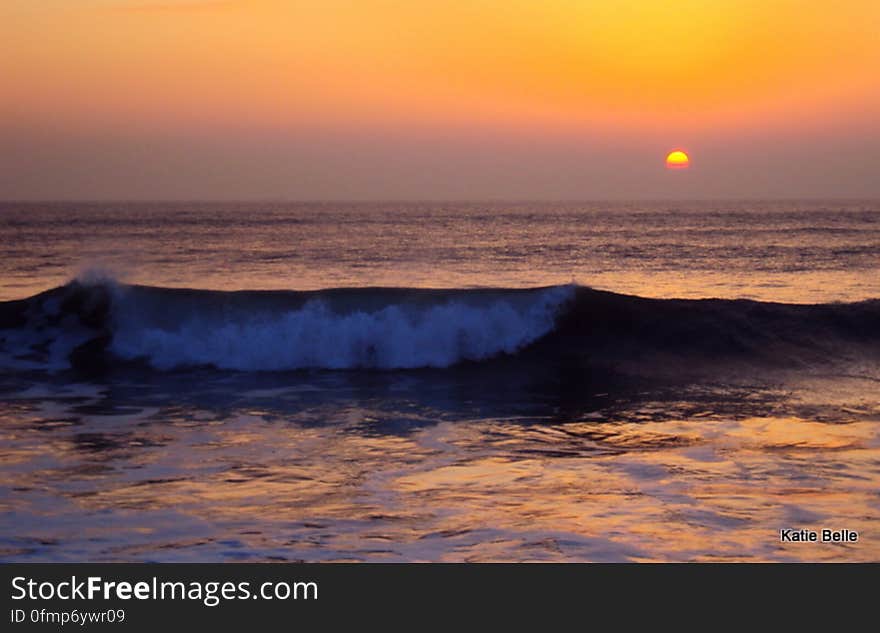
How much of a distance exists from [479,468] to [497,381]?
5.07 meters

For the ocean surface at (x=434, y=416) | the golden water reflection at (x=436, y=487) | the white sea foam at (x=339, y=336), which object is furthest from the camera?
the white sea foam at (x=339, y=336)

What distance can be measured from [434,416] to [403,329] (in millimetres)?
4451

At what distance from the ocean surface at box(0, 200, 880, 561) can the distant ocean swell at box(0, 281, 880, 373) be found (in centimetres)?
5

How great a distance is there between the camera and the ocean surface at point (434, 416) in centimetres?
605

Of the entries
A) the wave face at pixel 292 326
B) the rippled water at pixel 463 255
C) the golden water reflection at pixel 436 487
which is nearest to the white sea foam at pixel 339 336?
the wave face at pixel 292 326

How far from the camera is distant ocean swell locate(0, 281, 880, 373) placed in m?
14.0

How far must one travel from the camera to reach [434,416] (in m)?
10.2

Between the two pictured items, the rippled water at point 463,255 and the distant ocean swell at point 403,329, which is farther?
the rippled water at point 463,255

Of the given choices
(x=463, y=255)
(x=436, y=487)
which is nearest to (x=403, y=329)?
(x=436, y=487)

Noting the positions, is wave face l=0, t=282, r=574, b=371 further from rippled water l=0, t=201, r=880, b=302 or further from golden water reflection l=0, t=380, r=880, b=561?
golden water reflection l=0, t=380, r=880, b=561

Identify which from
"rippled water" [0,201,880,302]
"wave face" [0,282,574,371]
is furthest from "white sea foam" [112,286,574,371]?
"rippled water" [0,201,880,302]

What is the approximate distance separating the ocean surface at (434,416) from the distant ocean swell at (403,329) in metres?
0.05

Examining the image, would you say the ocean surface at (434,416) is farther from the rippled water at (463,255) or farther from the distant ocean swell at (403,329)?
the rippled water at (463,255)
